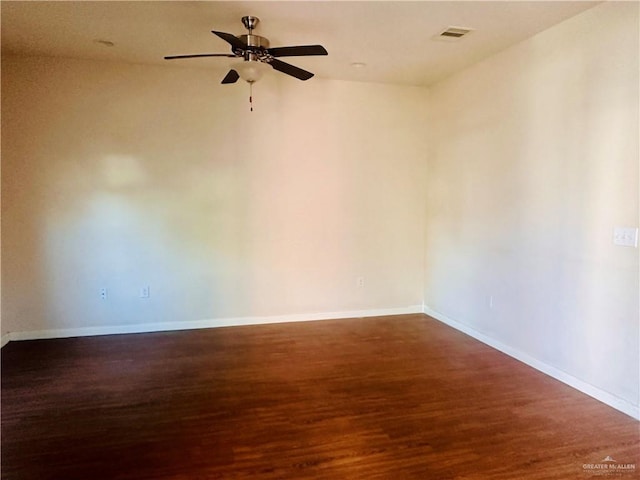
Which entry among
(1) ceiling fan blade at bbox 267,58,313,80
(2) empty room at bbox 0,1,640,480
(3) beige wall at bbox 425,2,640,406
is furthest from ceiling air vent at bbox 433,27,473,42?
(1) ceiling fan blade at bbox 267,58,313,80

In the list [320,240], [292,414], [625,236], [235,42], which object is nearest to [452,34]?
[235,42]

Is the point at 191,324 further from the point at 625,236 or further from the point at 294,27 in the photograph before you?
the point at 625,236

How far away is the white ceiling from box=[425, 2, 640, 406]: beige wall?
1.08ft

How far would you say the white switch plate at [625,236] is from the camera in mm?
2764

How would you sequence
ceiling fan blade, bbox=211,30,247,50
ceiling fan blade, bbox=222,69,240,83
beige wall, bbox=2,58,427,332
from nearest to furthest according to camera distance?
ceiling fan blade, bbox=211,30,247,50
ceiling fan blade, bbox=222,69,240,83
beige wall, bbox=2,58,427,332

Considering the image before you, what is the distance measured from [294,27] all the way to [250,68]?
0.54m

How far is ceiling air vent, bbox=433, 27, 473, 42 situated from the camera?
131 inches

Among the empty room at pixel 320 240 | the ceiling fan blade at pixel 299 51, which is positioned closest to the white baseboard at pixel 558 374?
the empty room at pixel 320 240

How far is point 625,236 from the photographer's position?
2.82 meters

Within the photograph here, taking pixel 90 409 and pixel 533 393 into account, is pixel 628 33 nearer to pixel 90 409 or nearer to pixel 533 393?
pixel 533 393

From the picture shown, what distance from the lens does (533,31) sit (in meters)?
3.39

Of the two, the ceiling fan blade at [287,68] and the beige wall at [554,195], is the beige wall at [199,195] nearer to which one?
the beige wall at [554,195]

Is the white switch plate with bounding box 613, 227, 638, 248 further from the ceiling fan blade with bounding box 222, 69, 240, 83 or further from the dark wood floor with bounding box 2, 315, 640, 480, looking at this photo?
the ceiling fan blade with bounding box 222, 69, 240, 83

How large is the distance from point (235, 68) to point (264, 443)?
2.55m
